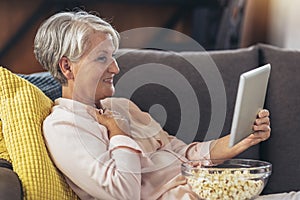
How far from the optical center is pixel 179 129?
6.93ft

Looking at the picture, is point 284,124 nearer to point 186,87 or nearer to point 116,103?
point 186,87

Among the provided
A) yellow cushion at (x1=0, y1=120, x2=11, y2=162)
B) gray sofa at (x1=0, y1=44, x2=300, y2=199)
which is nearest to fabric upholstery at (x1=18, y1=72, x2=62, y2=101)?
gray sofa at (x1=0, y1=44, x2=300, y2=199)

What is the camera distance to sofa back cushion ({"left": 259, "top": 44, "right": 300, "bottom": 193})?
2105 millimetres

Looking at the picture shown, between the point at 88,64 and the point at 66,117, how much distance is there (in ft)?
0.58

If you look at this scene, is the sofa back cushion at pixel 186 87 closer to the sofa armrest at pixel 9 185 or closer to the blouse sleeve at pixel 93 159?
the blouse sleeve at pixel 93 159

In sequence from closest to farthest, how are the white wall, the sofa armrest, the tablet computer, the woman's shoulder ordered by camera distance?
the sofa armrest → the tablet computer → the woman's shoulder → the white wall

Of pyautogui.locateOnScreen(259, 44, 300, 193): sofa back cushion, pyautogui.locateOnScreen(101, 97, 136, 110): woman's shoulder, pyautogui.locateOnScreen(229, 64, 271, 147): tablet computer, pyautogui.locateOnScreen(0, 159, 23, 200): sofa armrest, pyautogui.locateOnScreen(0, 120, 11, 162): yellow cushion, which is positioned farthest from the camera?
pyautogui.locateOnScreen(259, 44, 300, 193): sofa back cushion

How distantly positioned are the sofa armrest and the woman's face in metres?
0.33

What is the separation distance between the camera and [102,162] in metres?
1.65

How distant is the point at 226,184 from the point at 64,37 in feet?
1.96

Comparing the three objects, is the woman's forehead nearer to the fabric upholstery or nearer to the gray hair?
the gray hair

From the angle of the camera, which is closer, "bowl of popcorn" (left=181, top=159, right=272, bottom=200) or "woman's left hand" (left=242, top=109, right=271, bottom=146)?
"bowl of popcorn" (left=181, top=159, right=272, bottom=200)

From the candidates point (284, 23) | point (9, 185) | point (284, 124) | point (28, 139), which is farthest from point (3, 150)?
point (284, 23)

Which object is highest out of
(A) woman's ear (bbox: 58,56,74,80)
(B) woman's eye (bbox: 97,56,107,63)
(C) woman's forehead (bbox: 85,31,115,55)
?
(C) woman's forehead (bbox: 85,31,115,55)
